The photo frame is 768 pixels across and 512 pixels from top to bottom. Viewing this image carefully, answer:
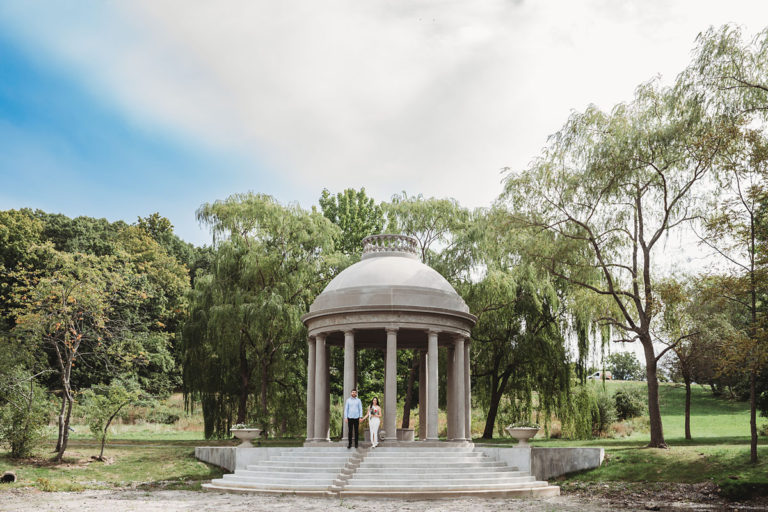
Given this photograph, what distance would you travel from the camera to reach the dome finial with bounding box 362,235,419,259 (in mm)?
23406

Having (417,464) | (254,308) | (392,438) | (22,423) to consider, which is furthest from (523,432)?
(22,423)

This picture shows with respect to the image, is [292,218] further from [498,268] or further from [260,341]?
[498,268]

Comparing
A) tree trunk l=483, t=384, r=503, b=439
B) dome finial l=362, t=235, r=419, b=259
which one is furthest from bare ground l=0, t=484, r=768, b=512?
tree trunk l=483, t=384, r=503, b=439

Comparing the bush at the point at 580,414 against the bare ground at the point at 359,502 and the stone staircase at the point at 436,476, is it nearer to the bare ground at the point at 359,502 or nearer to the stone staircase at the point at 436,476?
the stone staircase at the point at 436,476

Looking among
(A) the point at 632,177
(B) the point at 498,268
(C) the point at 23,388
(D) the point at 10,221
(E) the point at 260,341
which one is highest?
(D) the point at 10,221

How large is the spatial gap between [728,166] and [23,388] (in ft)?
79.7

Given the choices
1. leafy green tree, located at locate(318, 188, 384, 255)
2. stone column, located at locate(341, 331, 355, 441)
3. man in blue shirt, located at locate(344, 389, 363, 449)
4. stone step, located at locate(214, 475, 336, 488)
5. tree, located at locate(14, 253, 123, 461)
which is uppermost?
leafy green tree, located at locate(318, 188, 384, 255)

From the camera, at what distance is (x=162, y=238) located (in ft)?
219

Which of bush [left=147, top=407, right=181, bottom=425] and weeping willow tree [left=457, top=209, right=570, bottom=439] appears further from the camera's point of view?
bush [left=147, top=407, right=181, bottom=425]

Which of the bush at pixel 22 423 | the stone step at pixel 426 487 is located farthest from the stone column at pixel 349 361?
the bush at pixel 22 423

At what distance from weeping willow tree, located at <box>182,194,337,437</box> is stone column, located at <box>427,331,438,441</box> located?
884 cm

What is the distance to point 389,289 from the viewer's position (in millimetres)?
20219

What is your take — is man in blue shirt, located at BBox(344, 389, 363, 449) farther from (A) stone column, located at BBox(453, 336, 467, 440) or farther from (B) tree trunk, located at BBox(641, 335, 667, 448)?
(B) tree trunk, located at BBox(641, 335, 667, 448)

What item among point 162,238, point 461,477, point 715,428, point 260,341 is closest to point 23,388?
point 260,341
